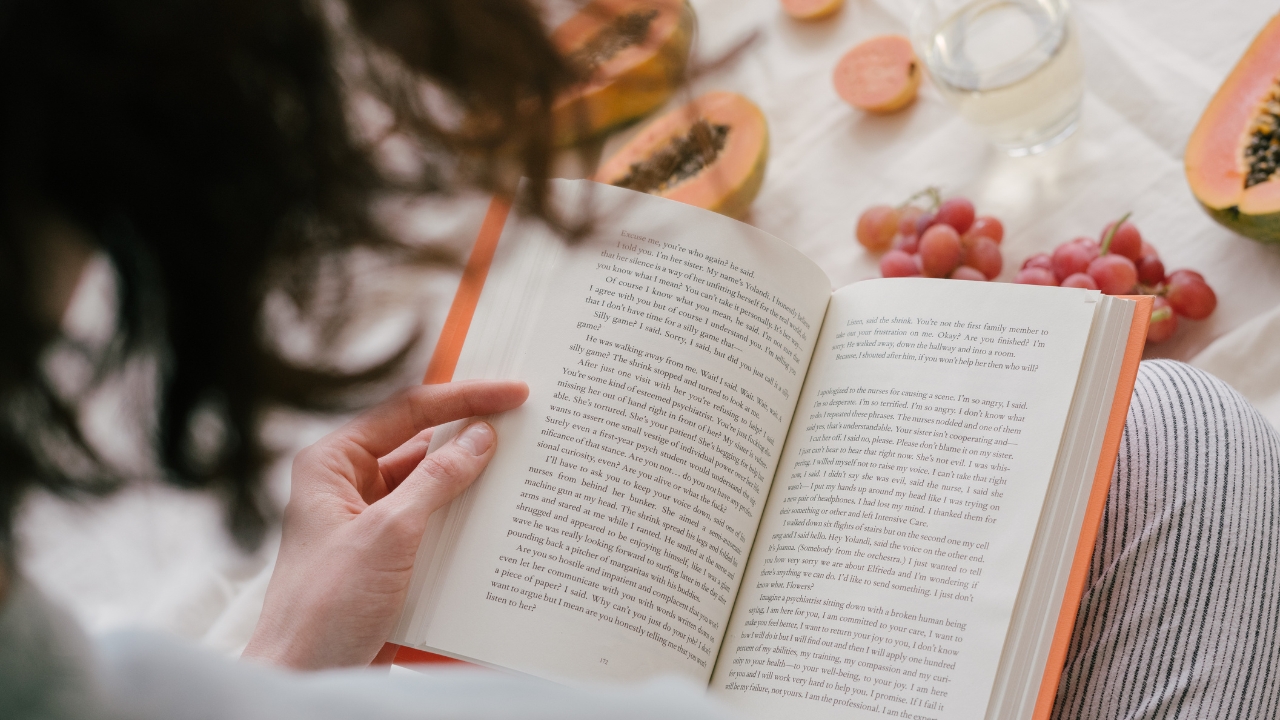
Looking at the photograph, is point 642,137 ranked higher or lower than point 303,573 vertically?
higher

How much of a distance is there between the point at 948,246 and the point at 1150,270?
17 centimetres

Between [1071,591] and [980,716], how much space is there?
10 cm

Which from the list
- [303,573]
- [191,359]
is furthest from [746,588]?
[191,359]

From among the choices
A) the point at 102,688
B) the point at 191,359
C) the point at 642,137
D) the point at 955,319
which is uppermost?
the point at 642,137

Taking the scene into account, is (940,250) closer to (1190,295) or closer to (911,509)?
(1190,295)

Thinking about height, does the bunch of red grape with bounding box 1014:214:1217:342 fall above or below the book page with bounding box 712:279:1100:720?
above

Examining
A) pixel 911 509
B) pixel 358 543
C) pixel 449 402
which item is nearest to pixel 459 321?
pixel 449 402

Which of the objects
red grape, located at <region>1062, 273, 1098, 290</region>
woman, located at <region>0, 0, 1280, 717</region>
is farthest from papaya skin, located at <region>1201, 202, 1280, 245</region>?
woman, located at <region>0, 0, 1280, 717</region>

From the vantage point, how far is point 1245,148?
2.47 feet

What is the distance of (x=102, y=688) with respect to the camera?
10.7 inches

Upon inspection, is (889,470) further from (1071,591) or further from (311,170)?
(311,170)

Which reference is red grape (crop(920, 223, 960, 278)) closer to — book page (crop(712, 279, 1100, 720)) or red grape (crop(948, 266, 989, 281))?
red grape (crop(948, 266, 989, 281))

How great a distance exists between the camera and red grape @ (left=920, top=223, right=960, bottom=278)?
0.80 m

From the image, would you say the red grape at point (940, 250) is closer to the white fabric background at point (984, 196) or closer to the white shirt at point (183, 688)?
the white fabric background at point (984, 196)
